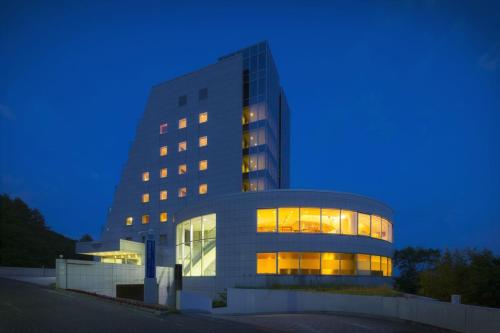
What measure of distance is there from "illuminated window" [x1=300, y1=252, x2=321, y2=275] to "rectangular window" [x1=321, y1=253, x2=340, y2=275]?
1.49 feet

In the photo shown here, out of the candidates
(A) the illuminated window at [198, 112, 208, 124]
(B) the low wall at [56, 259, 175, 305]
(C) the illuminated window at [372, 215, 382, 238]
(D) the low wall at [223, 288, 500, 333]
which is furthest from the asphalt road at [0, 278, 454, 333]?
(A) the illuminated window at [198, 112, 208, 124]

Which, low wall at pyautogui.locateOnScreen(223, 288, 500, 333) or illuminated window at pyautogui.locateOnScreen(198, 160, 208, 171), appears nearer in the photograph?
low wall at pyautogui.locateOnScreen(223, 288, 500, 333)

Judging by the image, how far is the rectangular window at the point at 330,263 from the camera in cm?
3897

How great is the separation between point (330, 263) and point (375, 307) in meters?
17.5

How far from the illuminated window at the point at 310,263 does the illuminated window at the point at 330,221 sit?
2.36 m

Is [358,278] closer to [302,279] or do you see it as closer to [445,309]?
[302,279]

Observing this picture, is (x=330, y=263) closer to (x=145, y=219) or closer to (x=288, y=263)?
(x=288, y=263)

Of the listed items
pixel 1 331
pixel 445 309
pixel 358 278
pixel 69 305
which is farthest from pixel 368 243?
pixel 1 331

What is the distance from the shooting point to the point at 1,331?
14461mm

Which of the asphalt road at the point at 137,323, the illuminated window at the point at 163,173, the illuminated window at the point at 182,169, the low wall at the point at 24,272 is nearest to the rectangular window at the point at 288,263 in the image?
the asphalt road at the point at 137,323

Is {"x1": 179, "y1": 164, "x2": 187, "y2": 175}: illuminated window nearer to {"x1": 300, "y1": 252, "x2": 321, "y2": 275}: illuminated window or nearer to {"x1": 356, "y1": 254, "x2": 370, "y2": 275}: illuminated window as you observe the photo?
{"x1": 300, "y1": 252, "x2": 321, "y2": 275}: illuminated window

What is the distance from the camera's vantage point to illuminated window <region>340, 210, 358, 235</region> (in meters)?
40.3

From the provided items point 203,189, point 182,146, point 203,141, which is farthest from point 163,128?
point 203,189

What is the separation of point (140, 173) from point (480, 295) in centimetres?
5802
